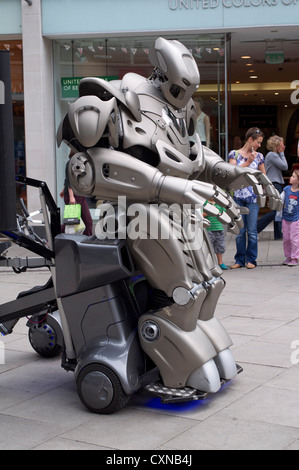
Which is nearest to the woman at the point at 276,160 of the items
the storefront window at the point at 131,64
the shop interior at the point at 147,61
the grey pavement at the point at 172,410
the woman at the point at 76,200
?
the shop interior at the point at 147,61

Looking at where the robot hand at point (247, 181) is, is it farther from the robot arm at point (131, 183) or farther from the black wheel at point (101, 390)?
the black wheel at point (101, 390)

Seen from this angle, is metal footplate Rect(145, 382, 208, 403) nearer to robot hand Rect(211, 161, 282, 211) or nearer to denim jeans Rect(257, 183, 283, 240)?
robot hand Rect(211, 161, 282, 211)

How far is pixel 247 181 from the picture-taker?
5078 mm

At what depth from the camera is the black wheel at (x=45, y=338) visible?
19.0ft

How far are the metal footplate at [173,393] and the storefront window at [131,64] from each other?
9.29 m

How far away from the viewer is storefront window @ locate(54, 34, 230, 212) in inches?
521

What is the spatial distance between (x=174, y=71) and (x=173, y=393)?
205 cm

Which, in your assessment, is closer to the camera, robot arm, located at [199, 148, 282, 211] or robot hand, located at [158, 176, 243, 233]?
robot hand, located at [158, 176, 243, 233]

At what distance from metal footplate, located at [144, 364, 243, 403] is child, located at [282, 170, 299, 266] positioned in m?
5.84

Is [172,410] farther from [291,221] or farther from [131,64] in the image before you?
[131,64]

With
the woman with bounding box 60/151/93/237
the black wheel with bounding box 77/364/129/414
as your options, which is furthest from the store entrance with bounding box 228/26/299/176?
the black wheel with bounding box 77/364/129/414

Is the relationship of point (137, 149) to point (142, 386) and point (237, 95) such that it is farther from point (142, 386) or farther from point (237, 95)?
point (237, 95)
